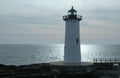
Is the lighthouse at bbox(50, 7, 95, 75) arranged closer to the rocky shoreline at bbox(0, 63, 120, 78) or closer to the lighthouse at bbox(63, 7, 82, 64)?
the lighthouse at bbox(63, 7, 82, 64)

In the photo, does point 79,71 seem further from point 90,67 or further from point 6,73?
point 6,73

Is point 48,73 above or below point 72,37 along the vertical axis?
below

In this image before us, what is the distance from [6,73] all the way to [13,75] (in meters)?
1.31

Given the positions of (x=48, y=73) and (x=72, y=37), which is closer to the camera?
(x=48, y=73)

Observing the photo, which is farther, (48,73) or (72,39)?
(72,39)

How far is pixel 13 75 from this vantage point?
1073 inches

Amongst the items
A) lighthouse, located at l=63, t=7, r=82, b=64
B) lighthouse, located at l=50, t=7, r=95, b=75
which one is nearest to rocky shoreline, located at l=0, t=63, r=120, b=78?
lighthouse, located at l=50, t=7, r=95, b=75

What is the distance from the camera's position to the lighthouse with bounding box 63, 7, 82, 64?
3084 centimetres

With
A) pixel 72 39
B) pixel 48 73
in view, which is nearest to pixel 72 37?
pixel 72 39

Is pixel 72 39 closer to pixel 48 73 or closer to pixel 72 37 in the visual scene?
pixel 72 37

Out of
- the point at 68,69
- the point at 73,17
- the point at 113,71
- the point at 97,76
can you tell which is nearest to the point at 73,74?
the point at 68,69

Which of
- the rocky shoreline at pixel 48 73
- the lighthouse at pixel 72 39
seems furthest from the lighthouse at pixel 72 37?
the rocky shoreline at pixel 48 73

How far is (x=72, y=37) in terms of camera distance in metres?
31.0

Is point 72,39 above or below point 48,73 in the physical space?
above
